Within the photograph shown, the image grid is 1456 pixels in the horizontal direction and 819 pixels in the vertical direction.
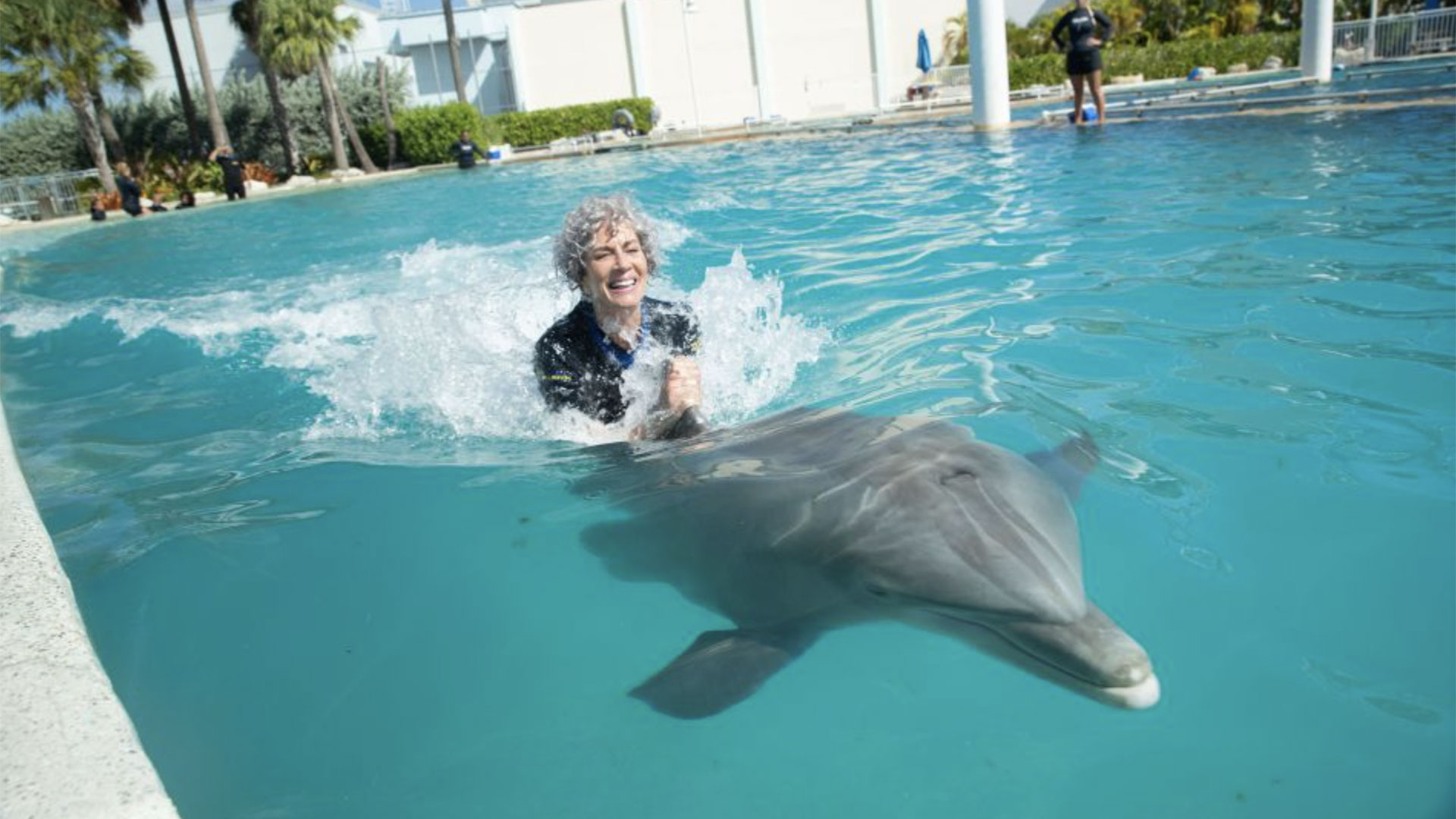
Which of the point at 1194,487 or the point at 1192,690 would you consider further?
the point at 1194,487

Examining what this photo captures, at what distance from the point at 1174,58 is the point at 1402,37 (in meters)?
6.28

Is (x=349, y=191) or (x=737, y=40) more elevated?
(x=737, y=40)

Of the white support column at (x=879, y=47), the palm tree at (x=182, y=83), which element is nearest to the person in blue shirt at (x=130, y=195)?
the palm tree at (x=182, y=83)

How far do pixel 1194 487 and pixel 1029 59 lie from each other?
32.1 meters

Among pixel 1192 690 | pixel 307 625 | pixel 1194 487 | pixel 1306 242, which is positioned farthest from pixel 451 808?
pixel 1306 242

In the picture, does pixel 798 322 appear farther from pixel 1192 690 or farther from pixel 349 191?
pixel 349 191

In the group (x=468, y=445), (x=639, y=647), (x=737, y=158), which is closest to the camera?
(x=639, y=647)

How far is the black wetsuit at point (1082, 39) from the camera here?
15359 millimetres

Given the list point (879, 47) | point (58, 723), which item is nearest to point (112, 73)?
point (879, 47)

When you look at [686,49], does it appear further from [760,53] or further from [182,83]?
[182,83]

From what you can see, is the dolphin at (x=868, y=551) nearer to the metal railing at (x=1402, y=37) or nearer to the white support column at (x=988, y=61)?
the white support column at (x=988, y=61)

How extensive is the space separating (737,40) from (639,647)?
36.8 meters

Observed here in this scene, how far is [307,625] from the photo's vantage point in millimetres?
2705

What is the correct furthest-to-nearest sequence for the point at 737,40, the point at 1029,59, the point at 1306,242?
the point at 737,40
the point at 1029,59
the point at 1306,242
